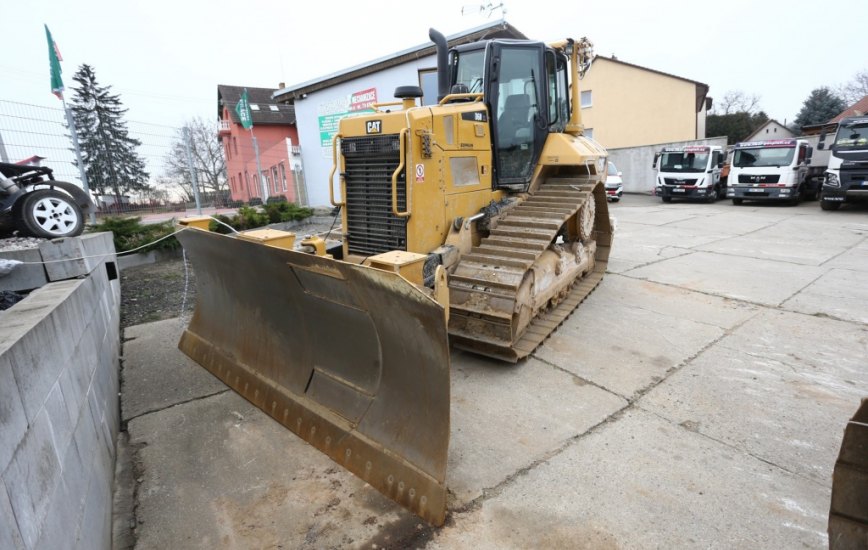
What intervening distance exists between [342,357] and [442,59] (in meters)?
3.35

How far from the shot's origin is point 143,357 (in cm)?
437

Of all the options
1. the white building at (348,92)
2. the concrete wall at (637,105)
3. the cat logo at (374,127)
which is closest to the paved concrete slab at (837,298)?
the cat logo at (374,127)

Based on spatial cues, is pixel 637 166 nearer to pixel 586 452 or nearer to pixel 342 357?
pixel 586 452

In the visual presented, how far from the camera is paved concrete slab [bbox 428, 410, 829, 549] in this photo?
2.21 metres

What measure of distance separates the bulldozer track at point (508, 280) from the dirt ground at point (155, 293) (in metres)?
3.59

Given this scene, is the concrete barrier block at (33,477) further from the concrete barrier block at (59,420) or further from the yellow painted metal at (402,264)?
the yellow painted metal at (402,264)

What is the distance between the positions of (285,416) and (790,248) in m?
9.34

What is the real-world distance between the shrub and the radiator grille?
514cm

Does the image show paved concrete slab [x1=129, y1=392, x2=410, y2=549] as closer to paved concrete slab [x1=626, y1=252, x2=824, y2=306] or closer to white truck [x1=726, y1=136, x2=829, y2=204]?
paved concrete slab [x1=626, y1=252, x2=824, y2=306]

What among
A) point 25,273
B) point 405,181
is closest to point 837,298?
point 405,181

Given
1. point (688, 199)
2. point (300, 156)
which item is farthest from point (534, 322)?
point (688, 199)

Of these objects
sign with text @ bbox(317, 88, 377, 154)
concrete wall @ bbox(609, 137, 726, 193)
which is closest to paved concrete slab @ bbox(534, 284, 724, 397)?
sign with text @ bbox(317, 88, 377, 154)

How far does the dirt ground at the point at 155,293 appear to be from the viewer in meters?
5.61

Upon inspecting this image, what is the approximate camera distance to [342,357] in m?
3.02
